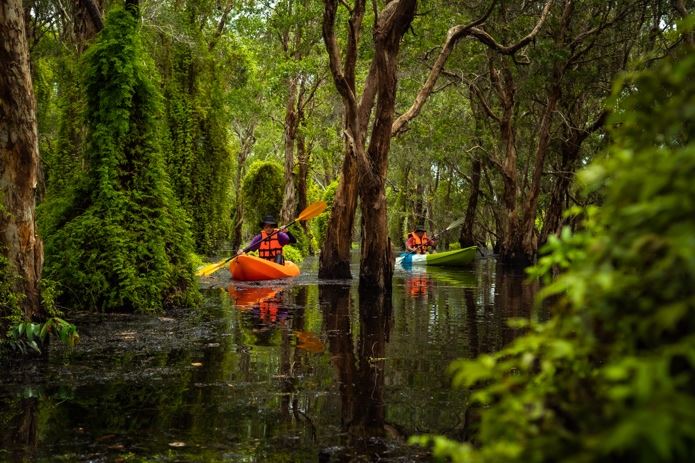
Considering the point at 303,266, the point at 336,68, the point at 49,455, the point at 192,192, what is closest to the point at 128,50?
the point at 336,68

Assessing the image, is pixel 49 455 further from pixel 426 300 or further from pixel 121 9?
pixel 426 300

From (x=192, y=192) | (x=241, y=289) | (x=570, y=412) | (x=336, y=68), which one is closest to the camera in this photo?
(x=570, y=412)

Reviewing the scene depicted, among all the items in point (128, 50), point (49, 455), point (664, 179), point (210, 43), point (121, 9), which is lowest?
point (49, 455)

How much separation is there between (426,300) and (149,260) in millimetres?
6939

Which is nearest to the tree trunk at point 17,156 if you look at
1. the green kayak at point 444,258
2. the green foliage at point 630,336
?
the green foliage at point 630,336

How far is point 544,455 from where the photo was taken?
1.71 metres

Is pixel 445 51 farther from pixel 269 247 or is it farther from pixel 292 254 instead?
pixel 292 254

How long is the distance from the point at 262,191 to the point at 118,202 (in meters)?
23.4

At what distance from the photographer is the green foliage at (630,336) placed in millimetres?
1469

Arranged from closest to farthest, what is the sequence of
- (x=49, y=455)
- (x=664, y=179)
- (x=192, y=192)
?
(x=664, y=179) → (x=49, y=455) → (x=192, y=192)

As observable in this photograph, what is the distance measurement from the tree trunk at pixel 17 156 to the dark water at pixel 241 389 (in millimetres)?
950

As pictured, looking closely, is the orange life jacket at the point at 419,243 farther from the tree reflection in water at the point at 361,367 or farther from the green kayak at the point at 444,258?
the tree reflection in water at the point at 361,367

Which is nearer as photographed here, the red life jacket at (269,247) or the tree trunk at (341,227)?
the tree trunk at (341,227)

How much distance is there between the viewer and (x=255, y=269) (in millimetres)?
18922
